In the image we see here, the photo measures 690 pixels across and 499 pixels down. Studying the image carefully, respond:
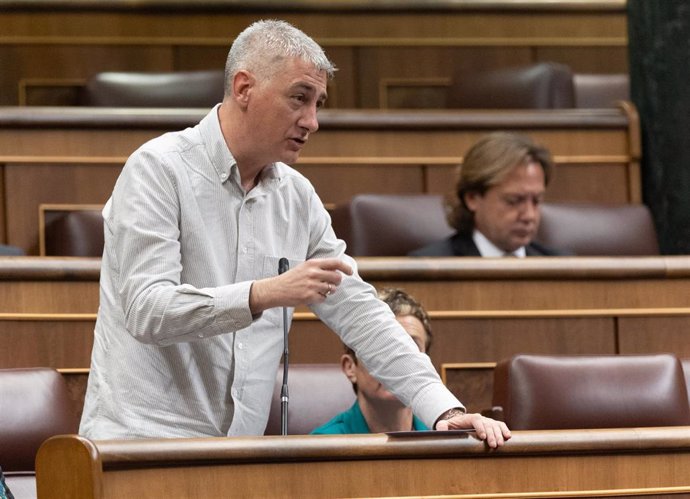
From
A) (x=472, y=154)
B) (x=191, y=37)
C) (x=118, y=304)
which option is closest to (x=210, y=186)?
(x=118, y=304)

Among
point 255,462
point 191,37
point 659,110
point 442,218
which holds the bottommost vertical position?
point 255,462

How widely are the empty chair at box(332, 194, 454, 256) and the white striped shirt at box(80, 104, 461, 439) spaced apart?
1.89 feet

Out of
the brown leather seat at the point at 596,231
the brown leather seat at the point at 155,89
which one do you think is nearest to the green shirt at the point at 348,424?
the brown leather seat at the point at 596,231

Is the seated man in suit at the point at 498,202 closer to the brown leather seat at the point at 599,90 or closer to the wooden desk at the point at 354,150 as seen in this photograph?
the wooden desk at the point at 354,150

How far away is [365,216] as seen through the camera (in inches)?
63.3

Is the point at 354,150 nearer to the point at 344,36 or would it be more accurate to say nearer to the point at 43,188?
the point at 43,188

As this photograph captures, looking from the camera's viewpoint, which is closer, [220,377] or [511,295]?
[220,377]

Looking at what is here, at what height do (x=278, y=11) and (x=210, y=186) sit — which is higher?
(x=278, y=11)

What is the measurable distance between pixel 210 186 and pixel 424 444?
0.23 meters

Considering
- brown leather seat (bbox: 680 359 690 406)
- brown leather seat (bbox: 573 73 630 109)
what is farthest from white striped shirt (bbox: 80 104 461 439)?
brown leather seat (bbox: 573 73 630 109)

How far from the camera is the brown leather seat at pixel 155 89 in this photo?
199cm

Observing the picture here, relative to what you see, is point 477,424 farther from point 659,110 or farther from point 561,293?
point 659,110

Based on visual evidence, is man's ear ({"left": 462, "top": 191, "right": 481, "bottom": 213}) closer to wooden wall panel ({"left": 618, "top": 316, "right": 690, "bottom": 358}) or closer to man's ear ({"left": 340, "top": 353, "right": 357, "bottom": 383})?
wooden wall panel ({"left": 618, "top": 316, "right": 690, "bottom": 358})

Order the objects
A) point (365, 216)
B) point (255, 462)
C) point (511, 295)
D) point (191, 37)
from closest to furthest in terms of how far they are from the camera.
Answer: point (255, 462), point (511, 295), point (365, 216), point (191, 37)
